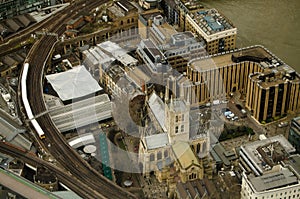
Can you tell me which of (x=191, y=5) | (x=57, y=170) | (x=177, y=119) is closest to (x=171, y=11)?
(x=191, y=5)

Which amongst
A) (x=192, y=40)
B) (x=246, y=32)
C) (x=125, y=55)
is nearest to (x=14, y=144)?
(x=125, y=55)

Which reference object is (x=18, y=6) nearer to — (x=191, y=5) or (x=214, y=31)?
(x=191, y=5)

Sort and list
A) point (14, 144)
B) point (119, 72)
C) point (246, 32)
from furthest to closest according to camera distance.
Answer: point (246, 32) → point (119, 72) → point (14, 144)

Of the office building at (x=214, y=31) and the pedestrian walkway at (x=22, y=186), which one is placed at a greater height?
the office building at (x=214, y=31)

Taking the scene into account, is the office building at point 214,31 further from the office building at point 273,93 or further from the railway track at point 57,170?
the railway track at point 57,170

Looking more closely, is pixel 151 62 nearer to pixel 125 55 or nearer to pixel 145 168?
pixel 125 55

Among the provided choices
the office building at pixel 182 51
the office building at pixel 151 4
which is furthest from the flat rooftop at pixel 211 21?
the office building at pixel 151 4

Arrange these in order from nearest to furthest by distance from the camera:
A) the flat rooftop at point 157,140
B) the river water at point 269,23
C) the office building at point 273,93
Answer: the flat rooftop at point 157,140, the office building at point 273,93, the river water at point 269,23
